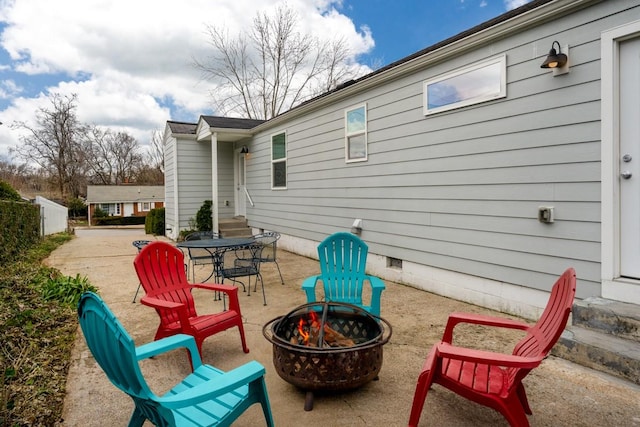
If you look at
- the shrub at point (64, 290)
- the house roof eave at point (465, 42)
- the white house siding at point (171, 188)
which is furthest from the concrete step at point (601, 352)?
the white house siding at point (171, 188)

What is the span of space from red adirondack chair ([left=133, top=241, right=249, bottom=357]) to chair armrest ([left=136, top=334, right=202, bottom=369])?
2.00 feet

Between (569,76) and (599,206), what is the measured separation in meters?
1.25

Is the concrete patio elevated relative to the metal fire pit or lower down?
lower down

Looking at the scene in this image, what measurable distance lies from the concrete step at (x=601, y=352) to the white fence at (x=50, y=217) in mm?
13969

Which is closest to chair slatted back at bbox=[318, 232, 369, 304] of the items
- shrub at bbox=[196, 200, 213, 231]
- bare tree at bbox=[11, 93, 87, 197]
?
shrub at bbox=[196, 200, 213, 231]

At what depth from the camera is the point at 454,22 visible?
10891mm

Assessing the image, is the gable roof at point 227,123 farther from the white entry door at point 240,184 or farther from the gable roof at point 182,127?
the gable roof at point 182,127

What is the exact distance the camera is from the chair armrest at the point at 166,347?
6.28ft

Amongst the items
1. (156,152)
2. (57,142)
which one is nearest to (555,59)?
(57,142)

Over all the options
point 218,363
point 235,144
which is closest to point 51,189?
point 235,144

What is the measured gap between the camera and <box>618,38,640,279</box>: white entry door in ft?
10.2

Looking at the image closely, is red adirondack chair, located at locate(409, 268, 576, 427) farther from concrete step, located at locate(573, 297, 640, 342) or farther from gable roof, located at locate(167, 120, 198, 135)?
gable roof, located at locate(167, 120, 198, 135)

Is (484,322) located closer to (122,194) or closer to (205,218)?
(205,218)

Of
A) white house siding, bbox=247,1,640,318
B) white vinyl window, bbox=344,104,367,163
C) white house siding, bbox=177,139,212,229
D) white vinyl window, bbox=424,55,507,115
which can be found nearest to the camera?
white house siding, bbox=247,1,640,318
